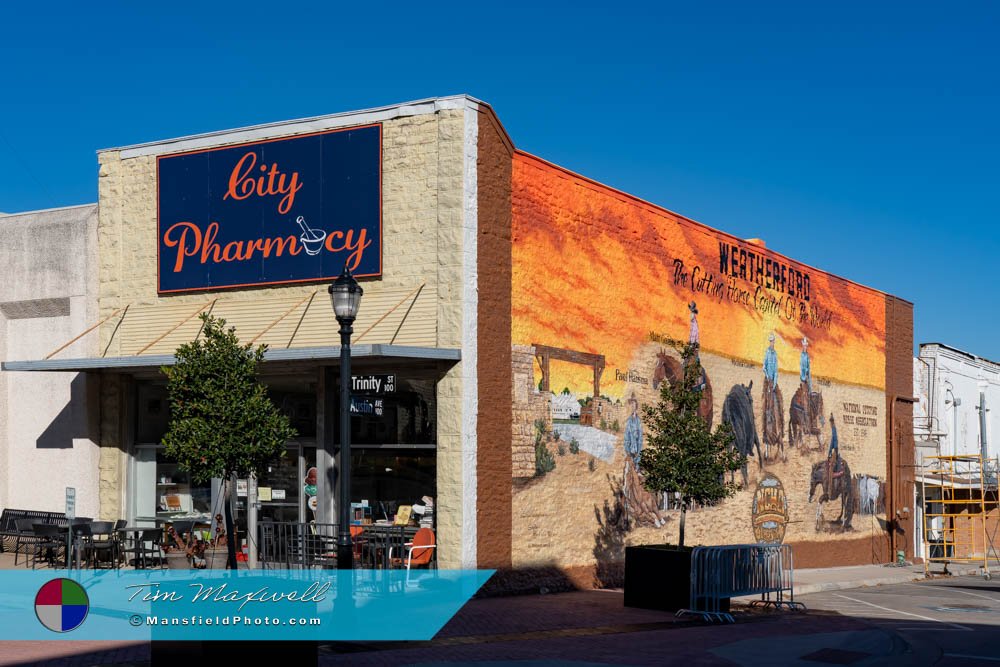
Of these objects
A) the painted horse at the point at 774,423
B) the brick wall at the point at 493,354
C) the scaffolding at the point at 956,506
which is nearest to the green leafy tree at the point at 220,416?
the brick wall at the point at 493,354

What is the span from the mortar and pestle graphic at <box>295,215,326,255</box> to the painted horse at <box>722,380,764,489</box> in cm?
1078

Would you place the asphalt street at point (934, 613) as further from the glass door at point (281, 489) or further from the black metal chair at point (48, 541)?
the black metal chair at point (48, 541)

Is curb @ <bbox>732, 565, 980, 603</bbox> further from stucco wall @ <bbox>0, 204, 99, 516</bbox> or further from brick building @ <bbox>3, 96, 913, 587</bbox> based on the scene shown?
stucco wall @ <bbox>0, 204, 99, 516</bbox>

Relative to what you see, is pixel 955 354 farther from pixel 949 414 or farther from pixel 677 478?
pixel 677 478

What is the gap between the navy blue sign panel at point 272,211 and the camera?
1889 centimetres

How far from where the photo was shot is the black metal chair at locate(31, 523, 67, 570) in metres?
18.7

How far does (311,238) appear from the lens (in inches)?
757

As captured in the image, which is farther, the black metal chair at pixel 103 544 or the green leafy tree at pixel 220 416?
the black metal chair at pixel 103 544

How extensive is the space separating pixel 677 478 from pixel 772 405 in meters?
10.5

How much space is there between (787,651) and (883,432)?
69.5 ft

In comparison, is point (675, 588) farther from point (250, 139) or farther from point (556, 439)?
point (250, 139)

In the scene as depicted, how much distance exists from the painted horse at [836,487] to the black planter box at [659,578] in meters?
13.0

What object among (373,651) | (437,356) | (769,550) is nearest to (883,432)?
(769,550)

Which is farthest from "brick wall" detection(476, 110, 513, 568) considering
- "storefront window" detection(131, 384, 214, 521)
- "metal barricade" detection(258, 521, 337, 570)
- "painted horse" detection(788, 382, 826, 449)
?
"painted horse" detection(788, 382, 826, 449)
